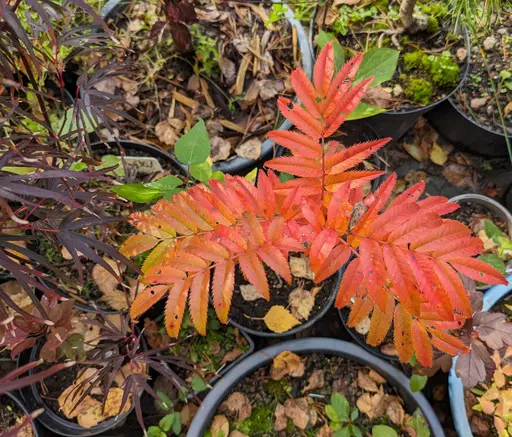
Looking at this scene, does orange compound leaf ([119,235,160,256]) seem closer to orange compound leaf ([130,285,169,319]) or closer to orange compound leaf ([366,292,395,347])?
orange compound leaf ([130,285,169,319])

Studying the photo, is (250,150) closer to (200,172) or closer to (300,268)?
(200,172)

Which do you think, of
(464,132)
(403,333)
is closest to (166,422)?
(403,333)

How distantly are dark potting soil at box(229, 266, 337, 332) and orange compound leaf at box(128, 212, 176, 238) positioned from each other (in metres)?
0.49

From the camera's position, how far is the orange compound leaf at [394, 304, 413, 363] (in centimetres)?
83

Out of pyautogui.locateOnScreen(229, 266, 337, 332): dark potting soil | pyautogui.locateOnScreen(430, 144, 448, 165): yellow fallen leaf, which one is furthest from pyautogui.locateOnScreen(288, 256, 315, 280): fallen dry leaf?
pyautogui.locateOnScreen(430, 144, 448, 165): yellow fallen leaf

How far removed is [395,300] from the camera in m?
0.88

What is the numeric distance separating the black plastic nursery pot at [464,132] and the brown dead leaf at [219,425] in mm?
1419

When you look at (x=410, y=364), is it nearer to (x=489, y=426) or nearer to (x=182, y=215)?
(x=489, y=426)

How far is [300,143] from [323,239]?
0.23m

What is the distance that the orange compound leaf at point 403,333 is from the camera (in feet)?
2.74

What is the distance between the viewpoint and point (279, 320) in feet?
4.33

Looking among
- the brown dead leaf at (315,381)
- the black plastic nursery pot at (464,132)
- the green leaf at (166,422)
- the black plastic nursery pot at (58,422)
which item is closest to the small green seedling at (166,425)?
the green leaf at (166,422)

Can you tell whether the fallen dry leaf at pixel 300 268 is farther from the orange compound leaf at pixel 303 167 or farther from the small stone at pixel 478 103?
the small stone at pixel 478 103

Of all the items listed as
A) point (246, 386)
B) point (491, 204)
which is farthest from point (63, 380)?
point (491, 204)
